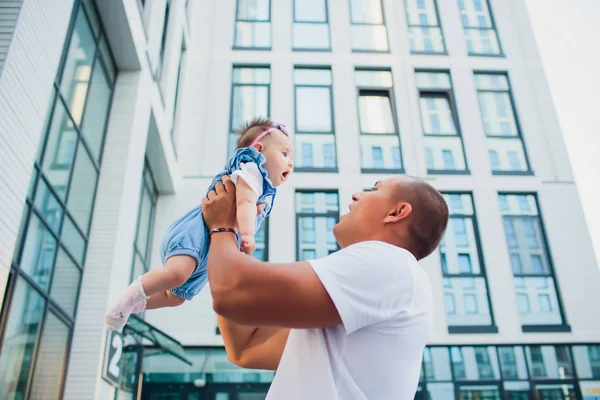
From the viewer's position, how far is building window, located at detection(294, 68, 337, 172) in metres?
15.4

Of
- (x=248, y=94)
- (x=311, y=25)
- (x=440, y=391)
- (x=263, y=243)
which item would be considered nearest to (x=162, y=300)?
(x=263, y=243)

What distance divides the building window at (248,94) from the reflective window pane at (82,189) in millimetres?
6651

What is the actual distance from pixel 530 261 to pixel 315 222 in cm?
557

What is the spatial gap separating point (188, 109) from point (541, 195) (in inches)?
388

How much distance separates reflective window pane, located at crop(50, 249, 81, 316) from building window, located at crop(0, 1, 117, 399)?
14 mm

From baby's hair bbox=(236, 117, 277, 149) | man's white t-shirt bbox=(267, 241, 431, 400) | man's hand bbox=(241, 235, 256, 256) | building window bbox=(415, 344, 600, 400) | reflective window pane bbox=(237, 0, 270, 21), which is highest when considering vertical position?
reflective window pane bbox=(237, 0, 270, 21)

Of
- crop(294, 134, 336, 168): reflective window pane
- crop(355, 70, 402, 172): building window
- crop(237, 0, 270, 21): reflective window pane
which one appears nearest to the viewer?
crop(294, 134, 336, 168): reflective window pane

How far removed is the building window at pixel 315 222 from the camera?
46.5 ft

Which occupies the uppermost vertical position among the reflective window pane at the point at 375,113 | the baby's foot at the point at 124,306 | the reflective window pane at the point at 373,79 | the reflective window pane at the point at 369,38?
the reflective window pane at the point at 369,38

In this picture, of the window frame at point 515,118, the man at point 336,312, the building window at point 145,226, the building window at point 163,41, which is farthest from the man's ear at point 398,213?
the window frame at point 515,118

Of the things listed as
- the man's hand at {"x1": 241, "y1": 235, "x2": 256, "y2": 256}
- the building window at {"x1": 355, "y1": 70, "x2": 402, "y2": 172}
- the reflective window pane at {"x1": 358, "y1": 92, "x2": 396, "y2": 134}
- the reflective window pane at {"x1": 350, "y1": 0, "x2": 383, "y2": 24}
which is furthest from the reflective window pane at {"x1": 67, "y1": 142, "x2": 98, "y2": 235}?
the reflective window pane at {"x1": 350, "y1": 0, "x2": 383, "y2": 24}

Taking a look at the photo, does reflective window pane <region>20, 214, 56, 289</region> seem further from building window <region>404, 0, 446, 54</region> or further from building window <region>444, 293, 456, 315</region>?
building window <region>404, 0, 446, 54</region>

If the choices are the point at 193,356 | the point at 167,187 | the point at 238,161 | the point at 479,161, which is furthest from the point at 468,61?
the point at 238,161

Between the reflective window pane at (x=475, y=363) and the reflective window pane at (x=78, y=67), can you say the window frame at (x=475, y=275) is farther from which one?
the reflective window pane at (x=78, y=67)
